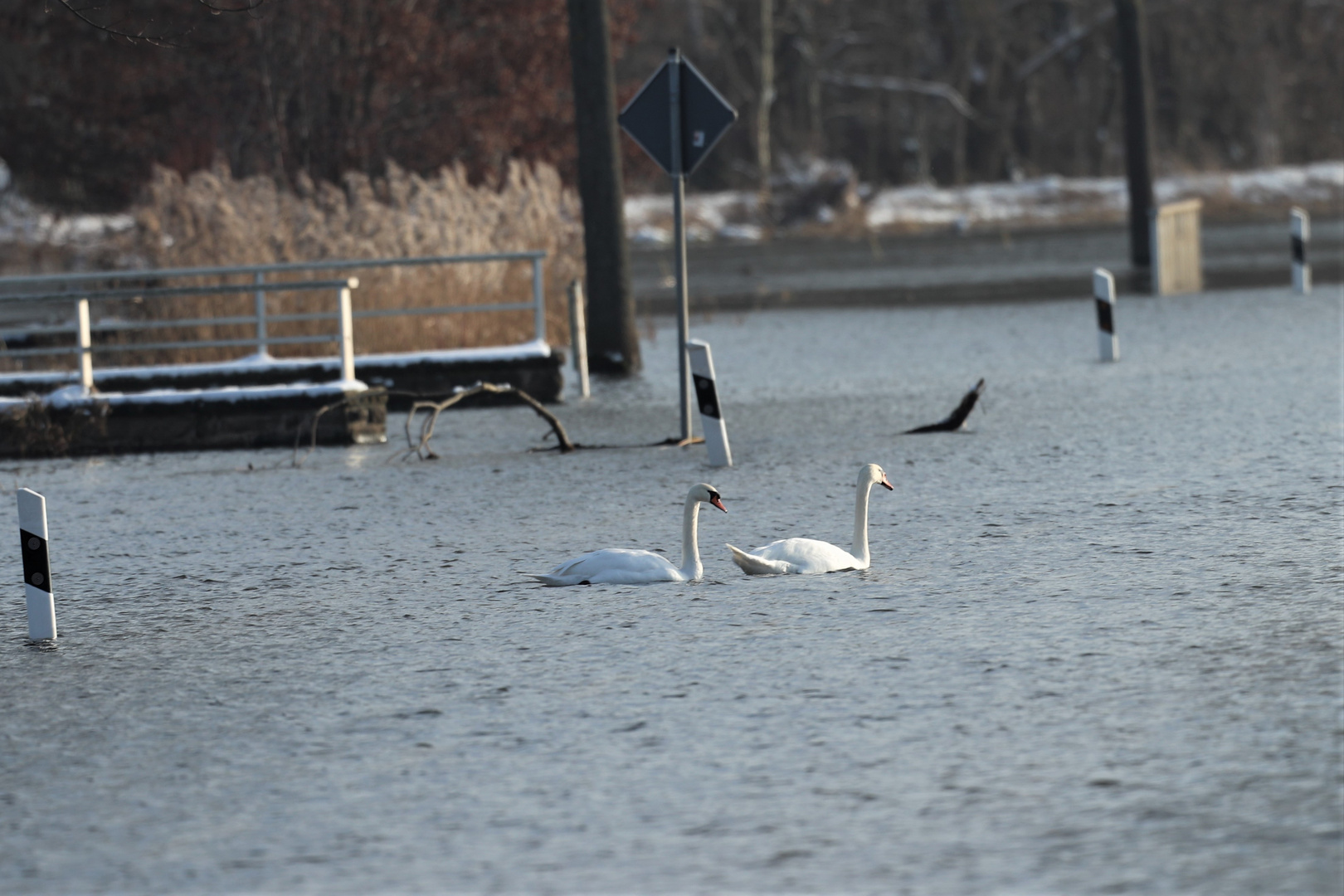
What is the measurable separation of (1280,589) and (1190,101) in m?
66.9

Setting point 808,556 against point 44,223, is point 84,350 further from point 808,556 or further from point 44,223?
point 44,223

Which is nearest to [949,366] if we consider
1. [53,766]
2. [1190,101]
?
[53,766]

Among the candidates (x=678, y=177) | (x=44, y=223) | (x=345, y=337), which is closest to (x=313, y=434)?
(x=345, y=337)

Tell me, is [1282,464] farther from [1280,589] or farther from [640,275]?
[640,275]

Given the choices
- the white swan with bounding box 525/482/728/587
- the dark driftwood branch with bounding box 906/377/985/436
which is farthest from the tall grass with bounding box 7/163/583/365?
the white swan with bounding box 525/482/728/587

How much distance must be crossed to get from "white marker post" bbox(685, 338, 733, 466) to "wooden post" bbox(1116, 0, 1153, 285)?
19865 millimetres

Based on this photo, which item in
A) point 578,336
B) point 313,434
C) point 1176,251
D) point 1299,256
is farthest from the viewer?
point 1176,251

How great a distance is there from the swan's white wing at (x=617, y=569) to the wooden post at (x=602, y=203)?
10.8 meters

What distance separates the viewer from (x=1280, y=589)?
24.8 ft

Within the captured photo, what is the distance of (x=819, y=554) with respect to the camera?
326 inches

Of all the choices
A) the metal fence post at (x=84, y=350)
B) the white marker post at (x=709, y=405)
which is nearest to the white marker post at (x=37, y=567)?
the white marker post at (x=709, y=405)

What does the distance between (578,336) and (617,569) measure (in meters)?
9.90

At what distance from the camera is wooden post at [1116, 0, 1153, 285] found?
1206 inches

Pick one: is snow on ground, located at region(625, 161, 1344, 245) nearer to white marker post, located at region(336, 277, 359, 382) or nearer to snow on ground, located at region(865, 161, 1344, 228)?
snow on ground, located at region(865, 161, 1344, 228)
